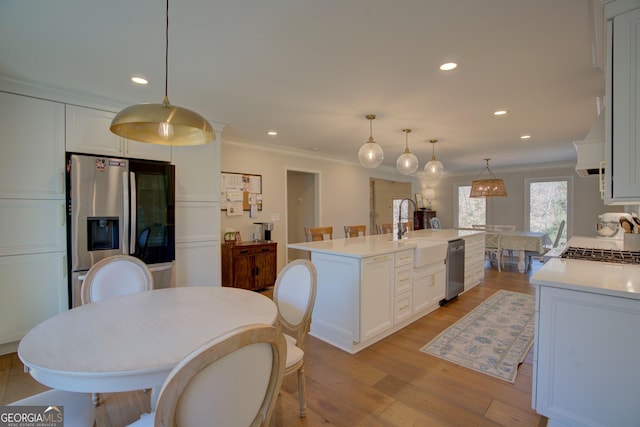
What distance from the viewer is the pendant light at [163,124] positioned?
1328 millimetres

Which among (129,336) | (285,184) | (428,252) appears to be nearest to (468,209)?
(285,184)

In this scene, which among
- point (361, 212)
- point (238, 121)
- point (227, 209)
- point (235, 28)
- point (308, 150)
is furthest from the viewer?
point (361, 212)

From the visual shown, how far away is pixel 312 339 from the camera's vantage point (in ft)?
9.31

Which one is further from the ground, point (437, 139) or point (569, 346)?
point (437, 139)

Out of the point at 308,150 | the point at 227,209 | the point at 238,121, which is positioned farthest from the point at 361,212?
the point at 238,121

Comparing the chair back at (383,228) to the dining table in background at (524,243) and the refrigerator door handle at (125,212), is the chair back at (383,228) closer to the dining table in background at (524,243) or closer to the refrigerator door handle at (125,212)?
the dining table in background at (524,243)

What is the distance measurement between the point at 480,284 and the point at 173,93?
510 centimetres

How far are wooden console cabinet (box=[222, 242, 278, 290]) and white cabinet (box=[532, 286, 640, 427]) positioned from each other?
3.47m

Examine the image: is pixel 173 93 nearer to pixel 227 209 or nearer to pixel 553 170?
pixel 227 209

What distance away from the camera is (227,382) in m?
0.87

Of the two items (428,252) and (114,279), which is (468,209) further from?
(114,279)

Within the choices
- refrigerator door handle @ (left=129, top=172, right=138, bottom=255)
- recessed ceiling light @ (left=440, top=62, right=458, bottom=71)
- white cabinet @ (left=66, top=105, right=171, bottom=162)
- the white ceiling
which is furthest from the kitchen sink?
white cabinet @ (left=66, top=105, right=171, bottom=162)

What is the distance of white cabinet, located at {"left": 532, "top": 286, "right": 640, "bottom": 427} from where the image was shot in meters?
1.39

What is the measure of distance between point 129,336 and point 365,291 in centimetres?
177
